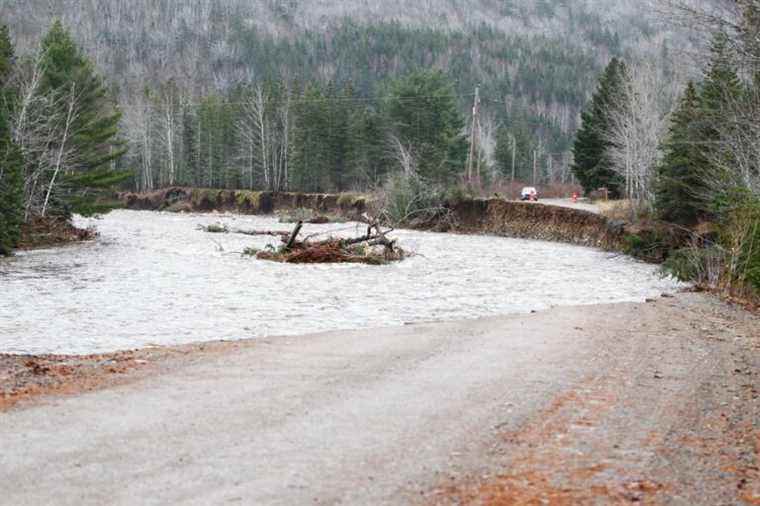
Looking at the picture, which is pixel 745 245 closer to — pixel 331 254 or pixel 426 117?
pixel 331 254

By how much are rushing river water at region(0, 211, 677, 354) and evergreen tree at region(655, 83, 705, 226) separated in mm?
2800

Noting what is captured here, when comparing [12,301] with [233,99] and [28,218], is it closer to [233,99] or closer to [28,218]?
[28,218]

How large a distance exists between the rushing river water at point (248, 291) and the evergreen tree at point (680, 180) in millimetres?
2800

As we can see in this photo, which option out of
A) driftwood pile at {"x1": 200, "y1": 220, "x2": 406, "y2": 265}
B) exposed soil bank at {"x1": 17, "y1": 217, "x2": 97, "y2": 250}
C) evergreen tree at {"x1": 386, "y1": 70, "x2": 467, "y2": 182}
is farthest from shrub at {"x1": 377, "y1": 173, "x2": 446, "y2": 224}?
evergreen tree at {"x1": 386, "y1": 70, "x2": 467, "y2": 182}

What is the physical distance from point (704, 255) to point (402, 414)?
55.5 feet

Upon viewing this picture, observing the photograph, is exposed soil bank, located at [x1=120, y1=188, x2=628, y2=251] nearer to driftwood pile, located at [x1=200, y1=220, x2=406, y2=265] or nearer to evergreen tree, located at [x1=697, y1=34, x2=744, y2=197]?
evergreen tree, located at [x1=697, y1=34, x2=744, y2=197]

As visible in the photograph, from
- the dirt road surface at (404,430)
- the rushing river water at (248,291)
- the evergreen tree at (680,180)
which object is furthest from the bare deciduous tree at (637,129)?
the dirt road surface at (404,430)

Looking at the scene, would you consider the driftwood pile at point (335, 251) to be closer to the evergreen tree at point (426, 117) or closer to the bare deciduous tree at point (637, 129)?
the bare deciduous tree at point (637, 129)

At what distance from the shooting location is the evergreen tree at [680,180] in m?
29.4

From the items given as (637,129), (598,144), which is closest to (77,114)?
(637,129)

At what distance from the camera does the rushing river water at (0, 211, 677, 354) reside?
15.0m

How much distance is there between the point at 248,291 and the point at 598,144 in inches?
1669

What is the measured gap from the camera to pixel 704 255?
22422 mm

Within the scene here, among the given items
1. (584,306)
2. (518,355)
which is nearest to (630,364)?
(518,355)
